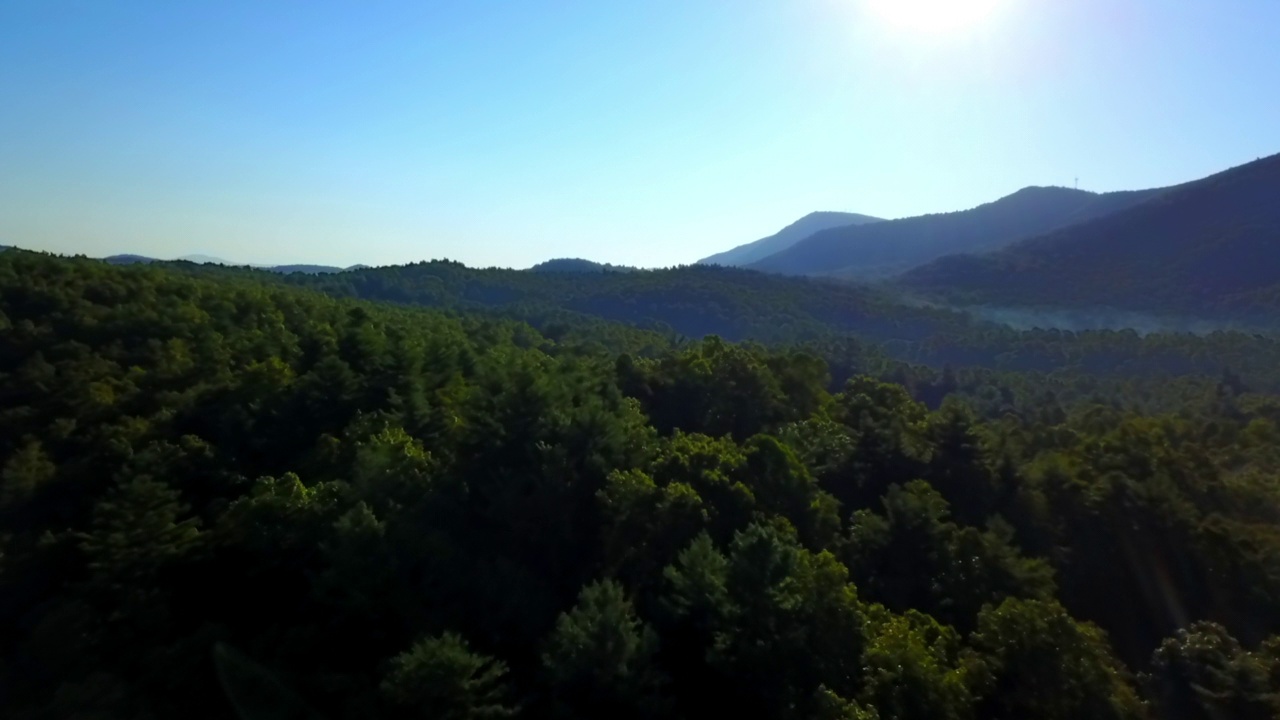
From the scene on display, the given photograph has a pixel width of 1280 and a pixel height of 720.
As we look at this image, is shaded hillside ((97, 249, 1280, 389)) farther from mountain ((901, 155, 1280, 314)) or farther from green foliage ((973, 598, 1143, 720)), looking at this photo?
green foliage ((973, 598, 1143, 720))

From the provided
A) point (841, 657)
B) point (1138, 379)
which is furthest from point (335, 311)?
point (1138, 379)

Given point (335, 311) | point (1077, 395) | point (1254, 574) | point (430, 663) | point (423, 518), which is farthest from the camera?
point (1077, 395)

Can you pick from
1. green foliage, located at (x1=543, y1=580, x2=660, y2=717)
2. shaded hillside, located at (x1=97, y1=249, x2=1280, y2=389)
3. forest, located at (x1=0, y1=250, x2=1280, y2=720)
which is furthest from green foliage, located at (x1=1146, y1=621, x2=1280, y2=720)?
shaded hillside, located at (x1=97, y1=249, x2=1280, y2=389)

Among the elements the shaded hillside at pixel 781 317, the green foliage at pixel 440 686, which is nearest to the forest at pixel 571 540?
the green foliage at pixel 440 686

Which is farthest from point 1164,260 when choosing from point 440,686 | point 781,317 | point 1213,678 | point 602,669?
point 440,686

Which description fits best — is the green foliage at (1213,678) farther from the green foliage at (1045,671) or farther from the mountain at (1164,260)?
the mountain at (1164,260)

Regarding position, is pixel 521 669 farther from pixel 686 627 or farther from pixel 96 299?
pixel 96 299
